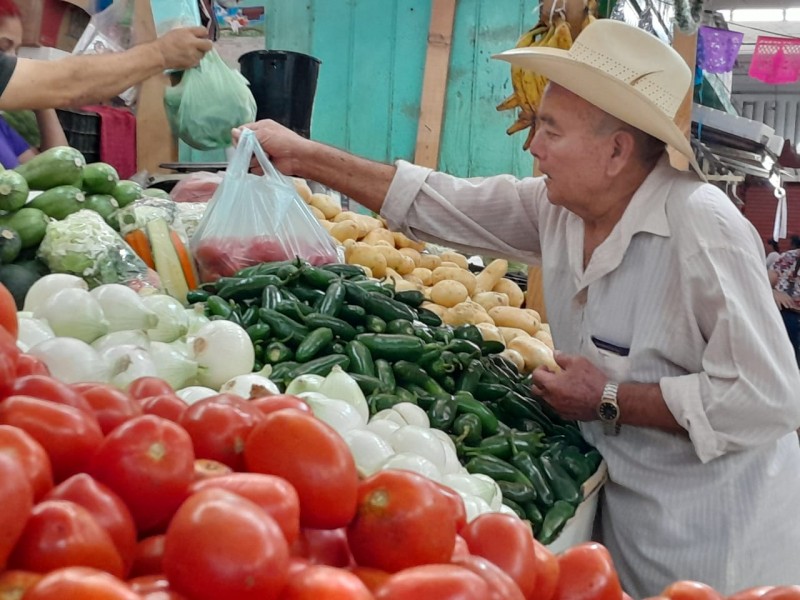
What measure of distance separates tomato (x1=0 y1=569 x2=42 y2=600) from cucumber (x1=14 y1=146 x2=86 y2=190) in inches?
112

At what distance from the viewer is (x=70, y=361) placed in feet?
6.58

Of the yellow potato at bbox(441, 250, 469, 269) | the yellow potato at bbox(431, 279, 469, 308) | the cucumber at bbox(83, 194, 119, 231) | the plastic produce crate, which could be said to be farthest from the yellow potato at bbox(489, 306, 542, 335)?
the plastic produce crate

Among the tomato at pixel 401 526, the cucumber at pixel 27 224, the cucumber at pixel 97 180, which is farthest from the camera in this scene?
the cucumber at pixel 97 180

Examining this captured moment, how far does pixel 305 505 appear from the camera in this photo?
1003 millimetres

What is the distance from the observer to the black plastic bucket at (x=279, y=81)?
523cm

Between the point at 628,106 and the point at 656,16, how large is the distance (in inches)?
85.0

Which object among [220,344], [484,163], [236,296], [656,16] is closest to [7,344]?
[220,344]

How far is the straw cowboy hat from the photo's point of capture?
257 centimetres

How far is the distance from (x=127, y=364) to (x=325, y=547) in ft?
4.13

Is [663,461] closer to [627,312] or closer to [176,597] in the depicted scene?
[627,312]

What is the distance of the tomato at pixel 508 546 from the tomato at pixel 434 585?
0.17 meters

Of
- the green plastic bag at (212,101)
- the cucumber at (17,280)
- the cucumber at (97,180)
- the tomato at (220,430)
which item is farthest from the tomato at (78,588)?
the green plastic bag at (212,101)

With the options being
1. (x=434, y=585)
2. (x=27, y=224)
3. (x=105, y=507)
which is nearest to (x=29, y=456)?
(x=105, y=507)

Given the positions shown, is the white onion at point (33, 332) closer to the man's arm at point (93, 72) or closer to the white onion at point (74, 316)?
the white onion at point (74, 316)
